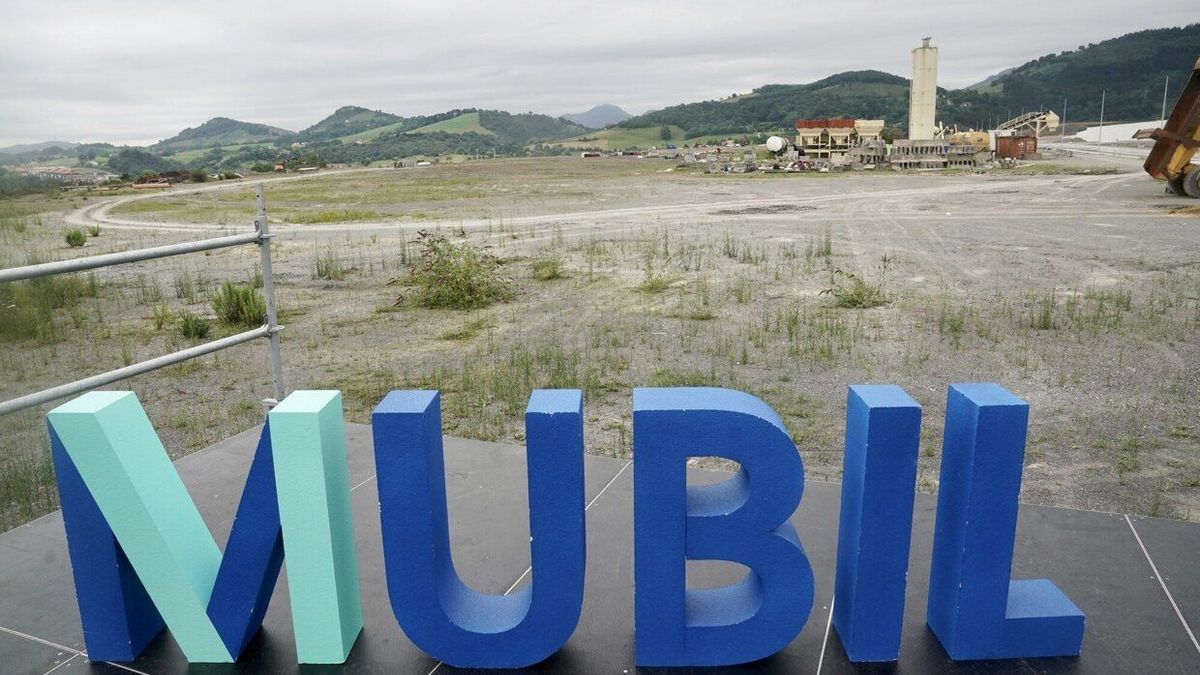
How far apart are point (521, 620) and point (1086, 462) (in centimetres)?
467

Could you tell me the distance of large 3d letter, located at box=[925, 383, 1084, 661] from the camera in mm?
2764

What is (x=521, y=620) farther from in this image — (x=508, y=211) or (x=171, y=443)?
(x=508, y=211)

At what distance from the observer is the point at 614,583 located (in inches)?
137

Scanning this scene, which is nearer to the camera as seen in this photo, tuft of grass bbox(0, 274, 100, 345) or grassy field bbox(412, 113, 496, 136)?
tuft of grass bbox(0, 274, 100, 345)

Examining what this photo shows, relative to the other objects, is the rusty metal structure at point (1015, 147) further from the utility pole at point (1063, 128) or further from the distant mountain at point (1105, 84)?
the distant mountain at point (1105, 84)

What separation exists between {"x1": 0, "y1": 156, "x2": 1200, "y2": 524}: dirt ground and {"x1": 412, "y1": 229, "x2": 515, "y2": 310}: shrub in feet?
1.32

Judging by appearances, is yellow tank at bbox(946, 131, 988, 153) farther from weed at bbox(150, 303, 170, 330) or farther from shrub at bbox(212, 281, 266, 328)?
weed at bbox(150, 303, 170, 330)

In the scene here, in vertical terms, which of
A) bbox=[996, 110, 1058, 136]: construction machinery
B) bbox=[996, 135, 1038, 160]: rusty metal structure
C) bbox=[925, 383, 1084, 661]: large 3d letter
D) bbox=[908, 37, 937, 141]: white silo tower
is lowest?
bbox=[925, 383, 1084, 661]: large 3d letter

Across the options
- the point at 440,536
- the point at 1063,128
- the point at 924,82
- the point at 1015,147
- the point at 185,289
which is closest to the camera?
the point at 440,536

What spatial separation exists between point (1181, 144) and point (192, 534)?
90.8ft

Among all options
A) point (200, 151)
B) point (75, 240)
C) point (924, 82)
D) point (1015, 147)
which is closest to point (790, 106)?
point (924, 82)

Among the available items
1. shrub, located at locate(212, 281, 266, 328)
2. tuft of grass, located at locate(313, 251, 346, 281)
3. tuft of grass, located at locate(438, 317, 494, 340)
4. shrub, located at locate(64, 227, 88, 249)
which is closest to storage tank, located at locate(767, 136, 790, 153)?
tuft of grass, located at locate(313, 251, 346, 281)

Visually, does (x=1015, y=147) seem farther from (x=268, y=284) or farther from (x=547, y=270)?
(x=268, y=284)

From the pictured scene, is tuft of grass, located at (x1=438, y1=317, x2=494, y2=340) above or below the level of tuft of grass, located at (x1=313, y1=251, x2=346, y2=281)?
below
